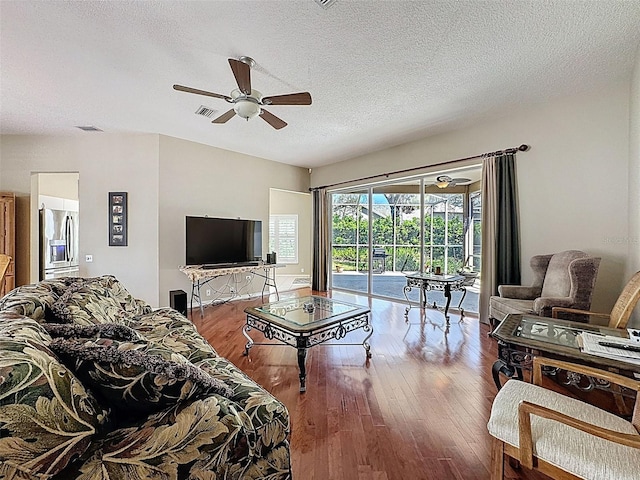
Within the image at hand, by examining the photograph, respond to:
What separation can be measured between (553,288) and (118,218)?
6.15 m

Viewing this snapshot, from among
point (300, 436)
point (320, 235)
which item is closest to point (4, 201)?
point (320, 235)

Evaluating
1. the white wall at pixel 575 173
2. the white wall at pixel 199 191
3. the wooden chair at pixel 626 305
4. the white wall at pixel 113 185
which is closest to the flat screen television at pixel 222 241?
the white wall at pixel 199 191

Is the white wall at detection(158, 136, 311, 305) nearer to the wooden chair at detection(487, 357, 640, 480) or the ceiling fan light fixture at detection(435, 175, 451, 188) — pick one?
the ceiling fan light fixture at detection(435, 175, 451, 188)

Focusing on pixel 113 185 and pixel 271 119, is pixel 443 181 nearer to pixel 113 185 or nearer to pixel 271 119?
pixel 271 119

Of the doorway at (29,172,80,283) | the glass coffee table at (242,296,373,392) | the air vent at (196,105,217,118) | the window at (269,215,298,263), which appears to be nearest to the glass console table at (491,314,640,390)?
the glass coffee table at (242,296,373,392)

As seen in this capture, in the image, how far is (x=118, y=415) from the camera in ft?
3.34

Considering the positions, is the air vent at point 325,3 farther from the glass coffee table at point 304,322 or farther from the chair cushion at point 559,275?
the chair cushion at point 559,275

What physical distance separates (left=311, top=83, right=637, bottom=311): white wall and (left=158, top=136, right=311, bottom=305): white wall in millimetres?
4077

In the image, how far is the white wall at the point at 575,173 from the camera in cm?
327

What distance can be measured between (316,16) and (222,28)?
754 millimetres

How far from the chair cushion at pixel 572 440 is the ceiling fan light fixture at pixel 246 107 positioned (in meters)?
2.94

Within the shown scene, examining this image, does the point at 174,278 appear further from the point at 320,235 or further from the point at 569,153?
the point at 569,153

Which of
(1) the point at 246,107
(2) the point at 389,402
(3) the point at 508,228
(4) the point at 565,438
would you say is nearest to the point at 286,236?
(3) the point at 508,228

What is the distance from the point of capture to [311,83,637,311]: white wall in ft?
10.7
